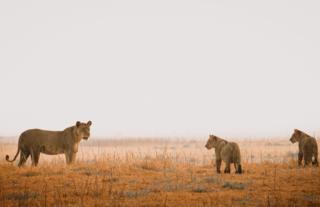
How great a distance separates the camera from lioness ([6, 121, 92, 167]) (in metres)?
17.1

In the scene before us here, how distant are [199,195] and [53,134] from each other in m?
7.88

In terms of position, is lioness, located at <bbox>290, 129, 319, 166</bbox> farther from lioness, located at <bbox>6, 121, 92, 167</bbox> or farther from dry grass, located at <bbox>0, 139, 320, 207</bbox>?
lioness, located at <bbox>6, 121, 92, 167</bbox>

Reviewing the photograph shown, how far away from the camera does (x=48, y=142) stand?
17.4 m

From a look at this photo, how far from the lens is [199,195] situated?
11523 mm

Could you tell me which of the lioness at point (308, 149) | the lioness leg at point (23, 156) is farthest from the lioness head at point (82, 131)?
the lioness at point (308, 149)

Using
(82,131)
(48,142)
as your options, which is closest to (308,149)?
(82,131)

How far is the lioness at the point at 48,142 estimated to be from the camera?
17125mm

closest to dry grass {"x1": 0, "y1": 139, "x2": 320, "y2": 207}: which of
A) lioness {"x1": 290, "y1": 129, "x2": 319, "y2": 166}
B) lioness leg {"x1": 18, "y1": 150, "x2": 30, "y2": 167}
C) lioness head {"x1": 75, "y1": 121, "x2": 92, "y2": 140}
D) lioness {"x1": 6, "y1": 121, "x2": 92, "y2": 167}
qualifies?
lioness {"x1": 290, "y1": 129, "x2": 319, "y2": 166}

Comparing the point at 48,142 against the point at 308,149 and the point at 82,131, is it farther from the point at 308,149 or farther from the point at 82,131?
the point at 308,149

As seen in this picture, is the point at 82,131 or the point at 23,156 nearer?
the point at 23,156

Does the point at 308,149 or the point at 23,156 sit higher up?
the point at 308,149

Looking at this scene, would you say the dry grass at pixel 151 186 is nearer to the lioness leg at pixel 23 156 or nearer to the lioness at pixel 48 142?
the lioness at pixel 48 142

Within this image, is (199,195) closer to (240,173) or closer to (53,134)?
(240,173)

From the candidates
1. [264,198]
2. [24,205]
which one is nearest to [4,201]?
[24,205]
